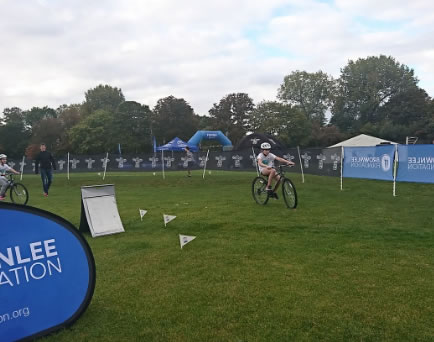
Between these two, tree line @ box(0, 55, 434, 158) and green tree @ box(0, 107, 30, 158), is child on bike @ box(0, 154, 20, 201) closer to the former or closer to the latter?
tree line @ box(0, 55, 434, 158)

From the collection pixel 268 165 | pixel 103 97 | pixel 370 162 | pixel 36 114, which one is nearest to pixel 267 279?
pixel 268 165

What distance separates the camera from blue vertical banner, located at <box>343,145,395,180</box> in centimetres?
1229

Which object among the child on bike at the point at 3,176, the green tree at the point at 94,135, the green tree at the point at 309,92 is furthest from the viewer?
the green tree at the point at 309,92

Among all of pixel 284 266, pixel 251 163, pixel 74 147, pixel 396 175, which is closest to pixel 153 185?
pixel 251 163

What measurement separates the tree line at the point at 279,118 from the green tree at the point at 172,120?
0.22m

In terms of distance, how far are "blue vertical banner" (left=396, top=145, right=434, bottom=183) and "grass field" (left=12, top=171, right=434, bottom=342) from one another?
3.38 meters

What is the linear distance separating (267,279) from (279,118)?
62426mm

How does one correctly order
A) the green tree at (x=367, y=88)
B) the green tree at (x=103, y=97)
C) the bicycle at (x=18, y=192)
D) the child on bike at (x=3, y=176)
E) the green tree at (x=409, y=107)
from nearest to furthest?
the child on bike at (x=3, y=176) → the bicycle at (x=18, y=192) → the green tree at (x=409, y=107) → the green tree at (x=367, y=88) → the green tree at (x=103, y=97)

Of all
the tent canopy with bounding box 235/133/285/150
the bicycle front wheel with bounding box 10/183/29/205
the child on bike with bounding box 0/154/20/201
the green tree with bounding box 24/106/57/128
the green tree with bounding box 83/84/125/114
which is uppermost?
the green tree with bounding box 83/84/125/114

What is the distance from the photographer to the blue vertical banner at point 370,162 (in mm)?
12289

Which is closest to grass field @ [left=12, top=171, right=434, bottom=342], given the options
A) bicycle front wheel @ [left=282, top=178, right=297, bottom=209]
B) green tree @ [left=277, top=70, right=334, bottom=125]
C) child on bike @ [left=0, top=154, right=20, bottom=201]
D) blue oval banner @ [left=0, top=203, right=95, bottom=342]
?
blue oval banner @ [left=0, top=203, right=95, bottom=342]

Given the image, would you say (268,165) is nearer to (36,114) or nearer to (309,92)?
(309,92)

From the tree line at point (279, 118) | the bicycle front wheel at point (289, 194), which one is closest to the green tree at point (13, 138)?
the tree line at point (279, 118)

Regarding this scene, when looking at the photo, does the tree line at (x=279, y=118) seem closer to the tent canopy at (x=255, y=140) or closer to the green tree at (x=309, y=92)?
the green tree at (x=309, y=92)
